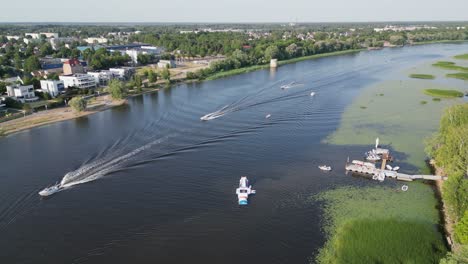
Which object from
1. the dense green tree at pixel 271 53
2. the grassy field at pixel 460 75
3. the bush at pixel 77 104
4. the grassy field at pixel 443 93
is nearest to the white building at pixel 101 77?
the bush at pixel 77 104

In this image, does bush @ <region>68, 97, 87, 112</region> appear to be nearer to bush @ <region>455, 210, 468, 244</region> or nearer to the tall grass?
the tall grass

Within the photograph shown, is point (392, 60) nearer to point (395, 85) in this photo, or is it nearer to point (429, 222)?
point (395, 85)

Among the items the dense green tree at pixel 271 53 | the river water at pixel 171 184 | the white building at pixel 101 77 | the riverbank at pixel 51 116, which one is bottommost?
the river water at pixel 171 184

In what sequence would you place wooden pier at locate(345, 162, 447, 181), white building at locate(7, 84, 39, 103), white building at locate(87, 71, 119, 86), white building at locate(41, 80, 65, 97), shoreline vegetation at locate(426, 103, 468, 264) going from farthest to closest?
1. white building at locate(87, 71, 119, 86)
2. white building at locate(41, 80, 65, 97)
3. white building at locate(7, 84, 39, 103)
4. wooden pier at locate(345, 162, 447, 181)
5. shoreline vegetation at locate(426, 103, 468, 264)

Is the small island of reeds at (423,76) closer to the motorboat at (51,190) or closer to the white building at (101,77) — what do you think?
the white building at (101,77)

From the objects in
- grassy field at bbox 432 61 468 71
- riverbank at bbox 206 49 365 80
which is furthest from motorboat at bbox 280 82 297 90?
grassy field at bbox 432 61 468 71

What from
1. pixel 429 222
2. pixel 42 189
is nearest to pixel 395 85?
pixel 429 222

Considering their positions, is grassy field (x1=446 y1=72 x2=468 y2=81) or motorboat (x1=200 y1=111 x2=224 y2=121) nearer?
motorboat (x1=200 y1=111 x2=224 y2=121)

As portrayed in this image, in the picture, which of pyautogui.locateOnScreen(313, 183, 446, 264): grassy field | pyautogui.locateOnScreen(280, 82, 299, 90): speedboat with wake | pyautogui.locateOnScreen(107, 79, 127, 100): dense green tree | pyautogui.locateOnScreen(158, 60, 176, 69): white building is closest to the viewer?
pyautogui.locateOnScreen(313, 183, 446, 264): grassy field
